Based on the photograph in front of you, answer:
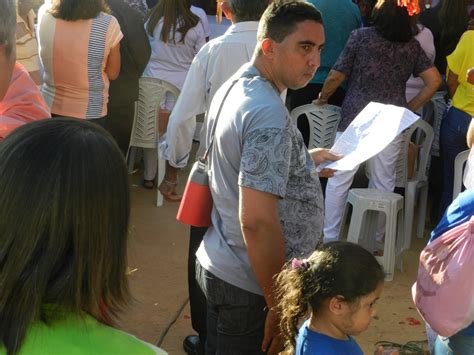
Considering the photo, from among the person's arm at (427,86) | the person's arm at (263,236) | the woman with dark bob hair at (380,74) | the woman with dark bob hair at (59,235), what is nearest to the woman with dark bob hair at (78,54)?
the woman with dark bob hair at (380,74)

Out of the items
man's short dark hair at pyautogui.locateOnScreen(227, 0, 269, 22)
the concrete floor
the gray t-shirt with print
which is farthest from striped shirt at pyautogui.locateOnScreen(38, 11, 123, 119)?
the gray t-shirt with print

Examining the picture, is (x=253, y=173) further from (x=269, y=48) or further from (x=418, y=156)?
(x=418, y=156)

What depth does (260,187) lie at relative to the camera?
246cm

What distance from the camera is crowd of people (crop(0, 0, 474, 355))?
1.44 metres

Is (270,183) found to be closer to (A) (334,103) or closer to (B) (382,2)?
(B) (382,2)

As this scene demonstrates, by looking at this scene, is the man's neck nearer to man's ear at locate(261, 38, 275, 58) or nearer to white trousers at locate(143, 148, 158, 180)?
man's ear at locate(261, 38, 275, 58)

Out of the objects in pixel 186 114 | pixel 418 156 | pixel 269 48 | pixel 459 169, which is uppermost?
pixel 269 48

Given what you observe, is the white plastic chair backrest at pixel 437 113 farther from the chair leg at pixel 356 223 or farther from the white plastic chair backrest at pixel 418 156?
the chair leg at pixel 356 223

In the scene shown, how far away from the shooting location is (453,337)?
9.32 feet

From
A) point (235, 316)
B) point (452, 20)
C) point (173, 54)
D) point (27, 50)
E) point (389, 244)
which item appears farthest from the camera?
point (173, 54)

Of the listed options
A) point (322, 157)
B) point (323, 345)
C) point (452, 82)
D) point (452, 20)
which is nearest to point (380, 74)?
point (452, 82)

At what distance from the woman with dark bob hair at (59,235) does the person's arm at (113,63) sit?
12.9 feet

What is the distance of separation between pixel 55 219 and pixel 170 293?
369 centimetres

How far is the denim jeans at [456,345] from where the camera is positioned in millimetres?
2797
